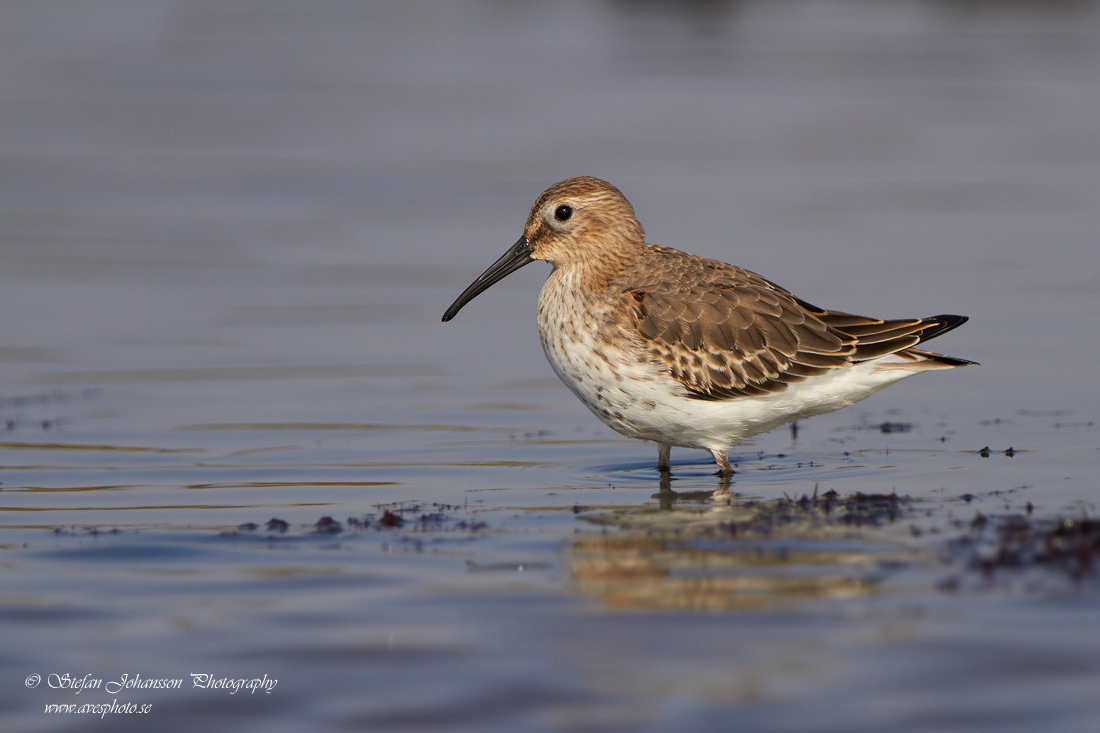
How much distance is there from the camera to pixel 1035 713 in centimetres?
605

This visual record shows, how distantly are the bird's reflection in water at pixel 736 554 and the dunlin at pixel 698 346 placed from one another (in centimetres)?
80

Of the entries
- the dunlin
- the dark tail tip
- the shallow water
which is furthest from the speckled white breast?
the shallow water

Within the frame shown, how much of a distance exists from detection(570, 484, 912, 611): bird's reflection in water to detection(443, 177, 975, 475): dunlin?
2.63ft

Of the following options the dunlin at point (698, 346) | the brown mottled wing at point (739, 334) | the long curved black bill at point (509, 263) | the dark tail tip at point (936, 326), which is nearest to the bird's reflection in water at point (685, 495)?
the dunlin at point (698, 346)

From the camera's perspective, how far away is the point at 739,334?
10445mm

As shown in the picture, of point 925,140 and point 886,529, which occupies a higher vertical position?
point 925,140

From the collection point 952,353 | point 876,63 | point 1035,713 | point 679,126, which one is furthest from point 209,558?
point 876,63

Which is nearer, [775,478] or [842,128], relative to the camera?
[775,478]

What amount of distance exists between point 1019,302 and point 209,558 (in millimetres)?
10491

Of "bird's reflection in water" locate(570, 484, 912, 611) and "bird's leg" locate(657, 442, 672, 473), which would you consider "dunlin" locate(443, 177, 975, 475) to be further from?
"bird's reflection in water" locate(570, 484, 912, 611)

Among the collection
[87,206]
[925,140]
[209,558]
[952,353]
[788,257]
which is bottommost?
[209,558]

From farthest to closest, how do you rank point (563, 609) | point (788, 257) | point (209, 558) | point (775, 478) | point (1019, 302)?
1. point (788, 257)
2. point (1019, 302)
3. point (775, 478)
4. point (209, 558)
5. point (563, 609)

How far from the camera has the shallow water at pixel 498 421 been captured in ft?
21.7

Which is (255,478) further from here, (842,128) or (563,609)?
(842,128)
